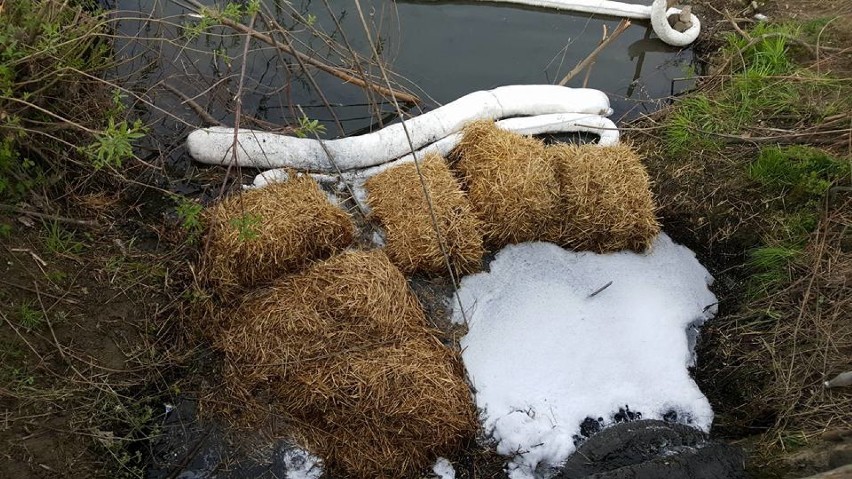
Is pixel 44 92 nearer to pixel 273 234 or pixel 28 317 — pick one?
pixel 28 317

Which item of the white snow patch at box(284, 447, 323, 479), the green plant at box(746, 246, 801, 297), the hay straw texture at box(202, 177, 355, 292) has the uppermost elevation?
the green plant at box(746, 246, 801, 297)

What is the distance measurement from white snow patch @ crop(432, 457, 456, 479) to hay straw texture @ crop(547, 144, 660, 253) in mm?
1651

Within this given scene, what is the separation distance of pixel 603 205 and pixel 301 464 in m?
2.45

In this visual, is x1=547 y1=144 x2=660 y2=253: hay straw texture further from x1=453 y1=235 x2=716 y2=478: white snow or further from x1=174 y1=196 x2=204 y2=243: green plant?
x1=174 y1=196 x2=204 y2=243: green plant

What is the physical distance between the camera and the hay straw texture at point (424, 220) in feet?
12.1

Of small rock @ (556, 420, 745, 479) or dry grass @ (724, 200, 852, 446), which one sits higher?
dry grass @ (724, 200, 852, 446)

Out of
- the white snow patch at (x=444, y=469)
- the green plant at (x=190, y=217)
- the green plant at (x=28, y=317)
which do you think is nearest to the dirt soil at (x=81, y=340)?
the green plant at (x=28, y=317)

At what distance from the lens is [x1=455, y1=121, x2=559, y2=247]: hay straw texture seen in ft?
12.7

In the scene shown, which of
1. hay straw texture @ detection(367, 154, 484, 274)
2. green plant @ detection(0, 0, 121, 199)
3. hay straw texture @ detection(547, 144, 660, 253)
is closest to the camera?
green plant @ detection(0, 0, 121, 199)

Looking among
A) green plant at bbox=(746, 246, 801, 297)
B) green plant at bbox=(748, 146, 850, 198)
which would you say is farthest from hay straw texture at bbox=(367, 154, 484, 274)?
green plant at bbox=(748, 146, 850, 198)

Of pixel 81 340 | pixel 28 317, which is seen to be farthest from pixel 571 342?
pixel 28 317

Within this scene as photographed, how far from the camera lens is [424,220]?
3734mm

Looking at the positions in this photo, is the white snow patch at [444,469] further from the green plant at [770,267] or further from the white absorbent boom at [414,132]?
the green plant at [770,267]

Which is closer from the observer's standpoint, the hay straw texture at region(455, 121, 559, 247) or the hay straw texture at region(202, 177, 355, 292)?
the hay straw texture at region(202, 177, 355, 292)
